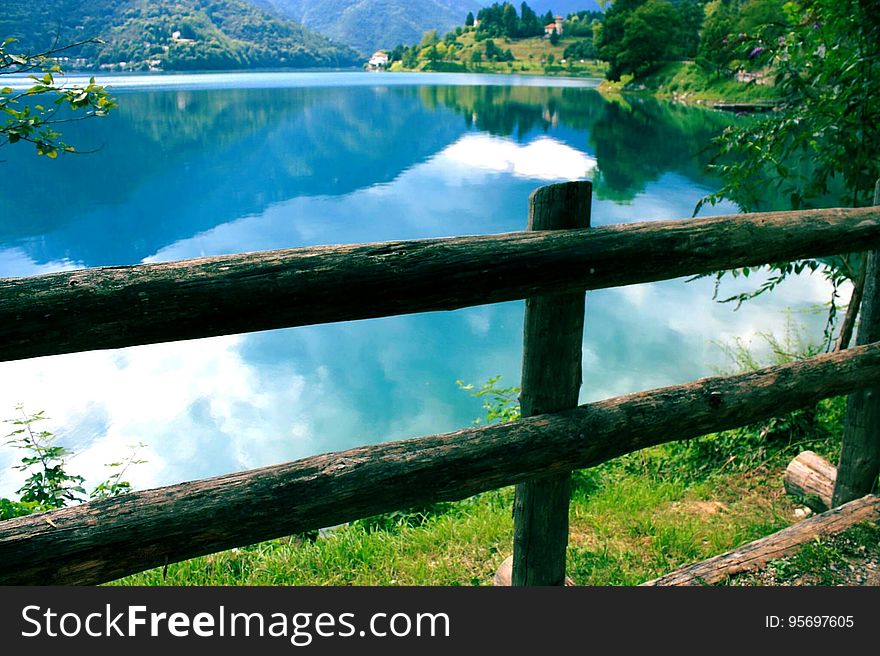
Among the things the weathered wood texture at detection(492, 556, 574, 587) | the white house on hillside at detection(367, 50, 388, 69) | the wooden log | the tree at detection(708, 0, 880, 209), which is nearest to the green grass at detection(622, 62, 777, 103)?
the tree at detection(708, 0, 880, 209)

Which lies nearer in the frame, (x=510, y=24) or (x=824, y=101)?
(x=824, y=101)

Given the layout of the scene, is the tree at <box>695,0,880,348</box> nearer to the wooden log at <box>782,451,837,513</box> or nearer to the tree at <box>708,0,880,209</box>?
the tree at <box>708,0,880,209</box>

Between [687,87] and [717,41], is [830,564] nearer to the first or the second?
[717,41]

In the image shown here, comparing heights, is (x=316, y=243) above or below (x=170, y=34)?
below

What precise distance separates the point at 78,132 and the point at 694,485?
27.1 m

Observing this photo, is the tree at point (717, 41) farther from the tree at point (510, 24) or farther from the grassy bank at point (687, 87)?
the tree at point (510, 24)

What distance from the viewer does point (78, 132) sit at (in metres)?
25.5

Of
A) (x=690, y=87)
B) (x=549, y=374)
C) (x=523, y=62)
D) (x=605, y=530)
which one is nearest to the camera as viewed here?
(x=549, y=374)

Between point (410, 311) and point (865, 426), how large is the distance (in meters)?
2.34

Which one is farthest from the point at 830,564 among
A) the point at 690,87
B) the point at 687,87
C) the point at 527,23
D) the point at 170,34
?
the point at 527,23

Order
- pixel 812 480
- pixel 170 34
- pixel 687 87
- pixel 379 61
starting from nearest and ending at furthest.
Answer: pixel 812 480, pixel 170 34, pixel 687 87, pixel 379 61

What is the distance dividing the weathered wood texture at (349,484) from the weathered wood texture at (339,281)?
1.26 feet

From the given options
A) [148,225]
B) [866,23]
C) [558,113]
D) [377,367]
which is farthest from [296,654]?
[558,113]

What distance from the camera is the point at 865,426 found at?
3.04m
